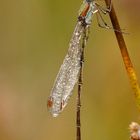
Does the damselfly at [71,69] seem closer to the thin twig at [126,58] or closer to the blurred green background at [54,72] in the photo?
the blurred green background at [54,72]

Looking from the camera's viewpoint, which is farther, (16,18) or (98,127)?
(16,18)

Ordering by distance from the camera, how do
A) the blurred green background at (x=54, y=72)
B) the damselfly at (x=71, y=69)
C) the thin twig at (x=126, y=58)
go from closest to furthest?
the thin twig at (x=126, y=58) < the damselfly at (x=71, y=69) < the blurred green background at (x=54, y=72)

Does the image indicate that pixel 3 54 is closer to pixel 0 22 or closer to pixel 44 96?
pixel 0 22

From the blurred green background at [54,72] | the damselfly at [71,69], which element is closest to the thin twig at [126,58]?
the damselfly at [71,69]

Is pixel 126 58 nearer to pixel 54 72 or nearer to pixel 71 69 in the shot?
pixel 71 69

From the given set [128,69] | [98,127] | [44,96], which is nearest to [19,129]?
[44,96]

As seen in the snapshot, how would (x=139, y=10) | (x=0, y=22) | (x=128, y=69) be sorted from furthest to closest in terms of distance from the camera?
1. (x=0, y=22)
2. (x=139, y=10)
3. (x=128, y=69)

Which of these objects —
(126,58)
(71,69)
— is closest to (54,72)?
(71,69)

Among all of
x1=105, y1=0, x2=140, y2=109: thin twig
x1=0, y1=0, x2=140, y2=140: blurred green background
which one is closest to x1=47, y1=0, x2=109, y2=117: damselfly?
x1=0, y1=0, x2=140, y2=140: blurred green background
